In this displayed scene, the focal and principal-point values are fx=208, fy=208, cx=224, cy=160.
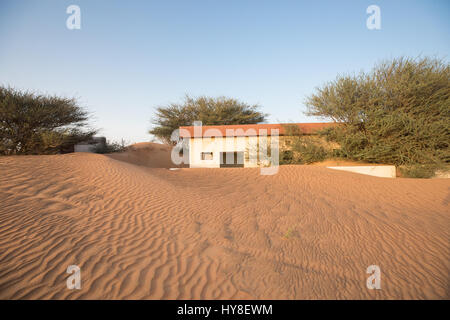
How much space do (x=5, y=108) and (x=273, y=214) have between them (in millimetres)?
14641

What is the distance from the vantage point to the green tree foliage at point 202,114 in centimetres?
2247

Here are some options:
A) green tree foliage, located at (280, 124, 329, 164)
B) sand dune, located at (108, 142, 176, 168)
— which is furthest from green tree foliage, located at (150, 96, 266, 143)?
green tree foliage, located at (280, 124, 329, 164)

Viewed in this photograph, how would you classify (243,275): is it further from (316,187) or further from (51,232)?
(316,187)

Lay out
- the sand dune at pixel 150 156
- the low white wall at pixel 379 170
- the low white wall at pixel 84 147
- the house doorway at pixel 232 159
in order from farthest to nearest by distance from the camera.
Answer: the sand dune at pixel 150 156, the low white wall at pixel 84 147, the house doorway at pixel 232 159, the low white wall at pixel 379 170

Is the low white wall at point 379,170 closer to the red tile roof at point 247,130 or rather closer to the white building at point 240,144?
the red tile roof at point 247,130

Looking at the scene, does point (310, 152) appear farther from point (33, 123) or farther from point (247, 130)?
point (33, 123)

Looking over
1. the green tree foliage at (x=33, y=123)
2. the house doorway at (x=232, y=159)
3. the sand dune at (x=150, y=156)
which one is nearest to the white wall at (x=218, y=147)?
the house doorway at (x=232, y=159)

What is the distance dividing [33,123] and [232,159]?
12177 millimetres

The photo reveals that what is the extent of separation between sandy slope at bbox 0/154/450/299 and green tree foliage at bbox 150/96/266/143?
1607cm

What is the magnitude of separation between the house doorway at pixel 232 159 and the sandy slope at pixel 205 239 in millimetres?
7227

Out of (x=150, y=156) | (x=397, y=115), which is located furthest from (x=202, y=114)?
(x=397, y=115)

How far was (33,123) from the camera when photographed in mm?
12109

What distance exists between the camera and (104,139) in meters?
19.2
